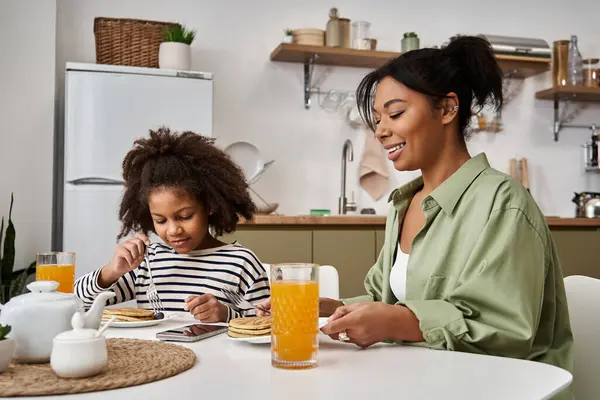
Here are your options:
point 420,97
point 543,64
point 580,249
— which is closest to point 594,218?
point 580,249

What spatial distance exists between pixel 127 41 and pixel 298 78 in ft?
3.78

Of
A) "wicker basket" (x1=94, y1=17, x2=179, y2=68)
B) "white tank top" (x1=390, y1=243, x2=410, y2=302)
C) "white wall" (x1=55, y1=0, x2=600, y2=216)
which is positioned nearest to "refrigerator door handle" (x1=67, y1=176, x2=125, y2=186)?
"wicker basket" (x1=94, y1=17, x2=179, y2=68)

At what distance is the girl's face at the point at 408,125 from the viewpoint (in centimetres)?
151

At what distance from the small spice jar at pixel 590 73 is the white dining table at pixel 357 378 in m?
4.18

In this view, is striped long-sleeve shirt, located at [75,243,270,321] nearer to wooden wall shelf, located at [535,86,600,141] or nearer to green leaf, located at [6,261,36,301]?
green leaf, located at [6,261,36,301]

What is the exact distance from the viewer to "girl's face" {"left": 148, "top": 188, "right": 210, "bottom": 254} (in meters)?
1.75

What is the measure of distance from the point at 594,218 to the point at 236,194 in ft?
10.2

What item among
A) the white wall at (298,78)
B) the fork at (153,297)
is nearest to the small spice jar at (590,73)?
the white wall at (298,78)

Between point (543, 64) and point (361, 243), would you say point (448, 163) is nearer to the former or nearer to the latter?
point (361, 243)

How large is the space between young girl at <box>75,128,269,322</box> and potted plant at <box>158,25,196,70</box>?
1.94 meters

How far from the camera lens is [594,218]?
4230 mm

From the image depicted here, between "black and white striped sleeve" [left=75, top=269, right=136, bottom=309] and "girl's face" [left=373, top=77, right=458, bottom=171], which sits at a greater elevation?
"girl's face" [left=373, top=77, right=458, bottom=171]

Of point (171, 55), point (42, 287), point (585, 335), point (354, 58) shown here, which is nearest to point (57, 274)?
point (42, 287)

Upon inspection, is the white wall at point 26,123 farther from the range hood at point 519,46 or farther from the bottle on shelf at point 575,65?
the bottle on shelf at point 575,65
